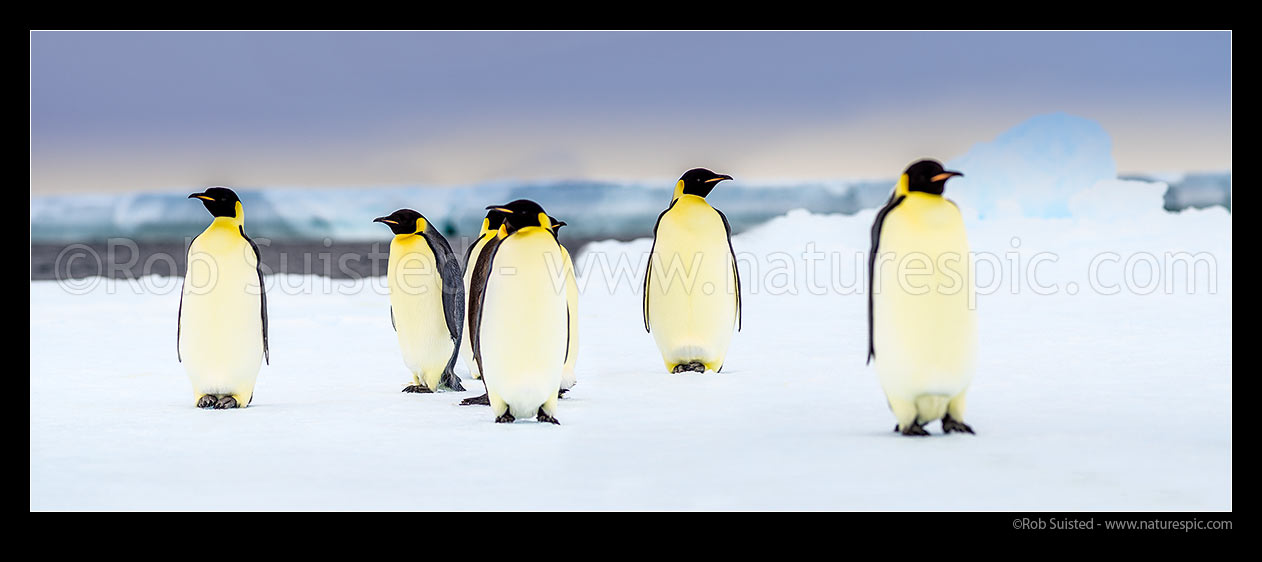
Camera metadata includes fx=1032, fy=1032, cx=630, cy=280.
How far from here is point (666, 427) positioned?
3.49 m

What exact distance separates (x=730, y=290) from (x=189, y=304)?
2.42 meters

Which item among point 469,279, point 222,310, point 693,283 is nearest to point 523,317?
point 469,279

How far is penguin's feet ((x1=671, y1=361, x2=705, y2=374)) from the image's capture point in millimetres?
5043

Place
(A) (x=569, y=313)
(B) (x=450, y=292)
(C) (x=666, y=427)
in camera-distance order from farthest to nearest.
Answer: (B) (x=450, y=292), (A) (x=569, y=313), (C) (x=666, y=427)

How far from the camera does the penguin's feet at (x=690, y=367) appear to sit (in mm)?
5043

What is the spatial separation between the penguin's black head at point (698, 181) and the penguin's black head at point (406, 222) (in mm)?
1287

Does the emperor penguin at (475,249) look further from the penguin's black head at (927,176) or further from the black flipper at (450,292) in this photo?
the penguin's black head at (927,176)

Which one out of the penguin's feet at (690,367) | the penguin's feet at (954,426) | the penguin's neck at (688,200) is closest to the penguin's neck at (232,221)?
the penguin's neck at (688,200)

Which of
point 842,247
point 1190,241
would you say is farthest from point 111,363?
point 1190,241

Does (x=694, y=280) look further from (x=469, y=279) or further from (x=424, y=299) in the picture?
(x=424, y=299)

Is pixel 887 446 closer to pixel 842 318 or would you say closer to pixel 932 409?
pixel 932 409

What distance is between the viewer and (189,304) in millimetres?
4012

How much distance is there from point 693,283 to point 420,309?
132cm

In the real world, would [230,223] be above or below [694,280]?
above
